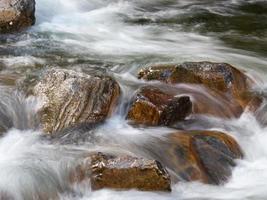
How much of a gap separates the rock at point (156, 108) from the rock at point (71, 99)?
0.36 metres

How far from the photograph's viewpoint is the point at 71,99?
285 inches

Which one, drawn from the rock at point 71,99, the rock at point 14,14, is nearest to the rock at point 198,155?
the rock at point 71,99

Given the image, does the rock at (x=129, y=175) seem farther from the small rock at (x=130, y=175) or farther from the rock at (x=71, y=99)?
the rock at (x=71, y=99)

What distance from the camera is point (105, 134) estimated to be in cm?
727

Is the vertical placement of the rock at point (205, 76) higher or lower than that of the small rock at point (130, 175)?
higher

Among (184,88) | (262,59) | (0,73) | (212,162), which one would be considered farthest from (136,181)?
(262,59)

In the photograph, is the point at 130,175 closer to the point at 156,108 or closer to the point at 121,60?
the point at 156,108

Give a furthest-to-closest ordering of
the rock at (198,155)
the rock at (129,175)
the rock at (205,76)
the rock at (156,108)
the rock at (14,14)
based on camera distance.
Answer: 1. the rock at (14,14)
2. the rock at (205,76)
3. the rock at (156,108)
4. the rock at (198,155)
5. the rock at (129,175)

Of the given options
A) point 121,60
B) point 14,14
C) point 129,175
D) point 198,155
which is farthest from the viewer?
point 14,14

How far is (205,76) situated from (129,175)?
2686 millimetres

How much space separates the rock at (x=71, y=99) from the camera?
7.17 metres

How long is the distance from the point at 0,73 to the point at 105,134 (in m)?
2.15

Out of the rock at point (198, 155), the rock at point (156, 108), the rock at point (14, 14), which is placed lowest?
the rock at point (198, 155)

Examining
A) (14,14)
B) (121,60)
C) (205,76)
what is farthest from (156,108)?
(14,14)
